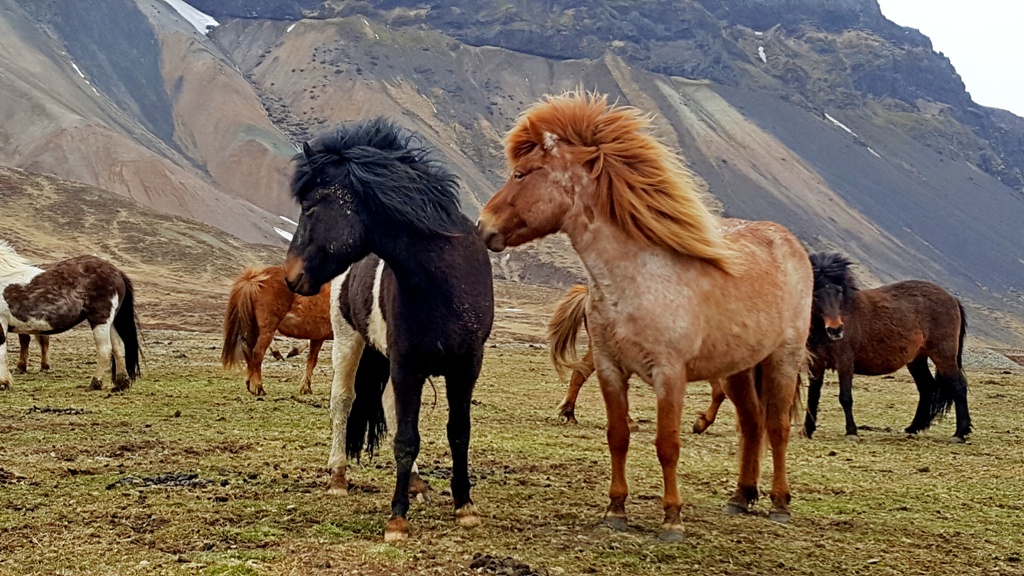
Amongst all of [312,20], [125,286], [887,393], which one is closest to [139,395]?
[125,286]

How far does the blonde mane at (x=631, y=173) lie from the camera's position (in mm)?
6305

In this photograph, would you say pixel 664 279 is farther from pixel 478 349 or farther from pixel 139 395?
pixel 139 395

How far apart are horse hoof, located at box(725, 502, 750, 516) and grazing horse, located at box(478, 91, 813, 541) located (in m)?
0.31

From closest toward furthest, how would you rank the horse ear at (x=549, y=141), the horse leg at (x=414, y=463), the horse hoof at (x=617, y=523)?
the horse hoof at (x=617, y=523), the horse ear at (x=549, y=141), the horse leg at (x=414, y=463)

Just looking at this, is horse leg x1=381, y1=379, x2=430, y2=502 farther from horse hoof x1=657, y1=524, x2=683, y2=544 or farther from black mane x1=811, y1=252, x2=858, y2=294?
black mane x1=811, y1=252, x2=858, y2=294

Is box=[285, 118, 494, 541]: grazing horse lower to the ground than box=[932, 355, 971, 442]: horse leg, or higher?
higher

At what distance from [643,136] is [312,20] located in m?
126

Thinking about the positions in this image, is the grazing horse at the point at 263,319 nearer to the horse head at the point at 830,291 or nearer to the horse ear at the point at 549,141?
the horse head at the point at 830,291

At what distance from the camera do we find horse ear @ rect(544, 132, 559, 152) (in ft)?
21.2

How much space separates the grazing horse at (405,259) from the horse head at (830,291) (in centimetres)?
772

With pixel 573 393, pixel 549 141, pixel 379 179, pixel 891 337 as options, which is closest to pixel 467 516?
pixel 379 179

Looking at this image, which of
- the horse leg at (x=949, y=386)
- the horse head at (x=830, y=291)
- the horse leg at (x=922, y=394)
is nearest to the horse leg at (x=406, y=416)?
the horse head at (x=830, y=291)

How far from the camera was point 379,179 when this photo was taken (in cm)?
624

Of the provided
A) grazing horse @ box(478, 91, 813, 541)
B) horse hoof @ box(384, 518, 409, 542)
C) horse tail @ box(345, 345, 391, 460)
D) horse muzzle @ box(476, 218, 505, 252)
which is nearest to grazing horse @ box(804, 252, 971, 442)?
grazing horse @ box(478, 91, 813, 541)
